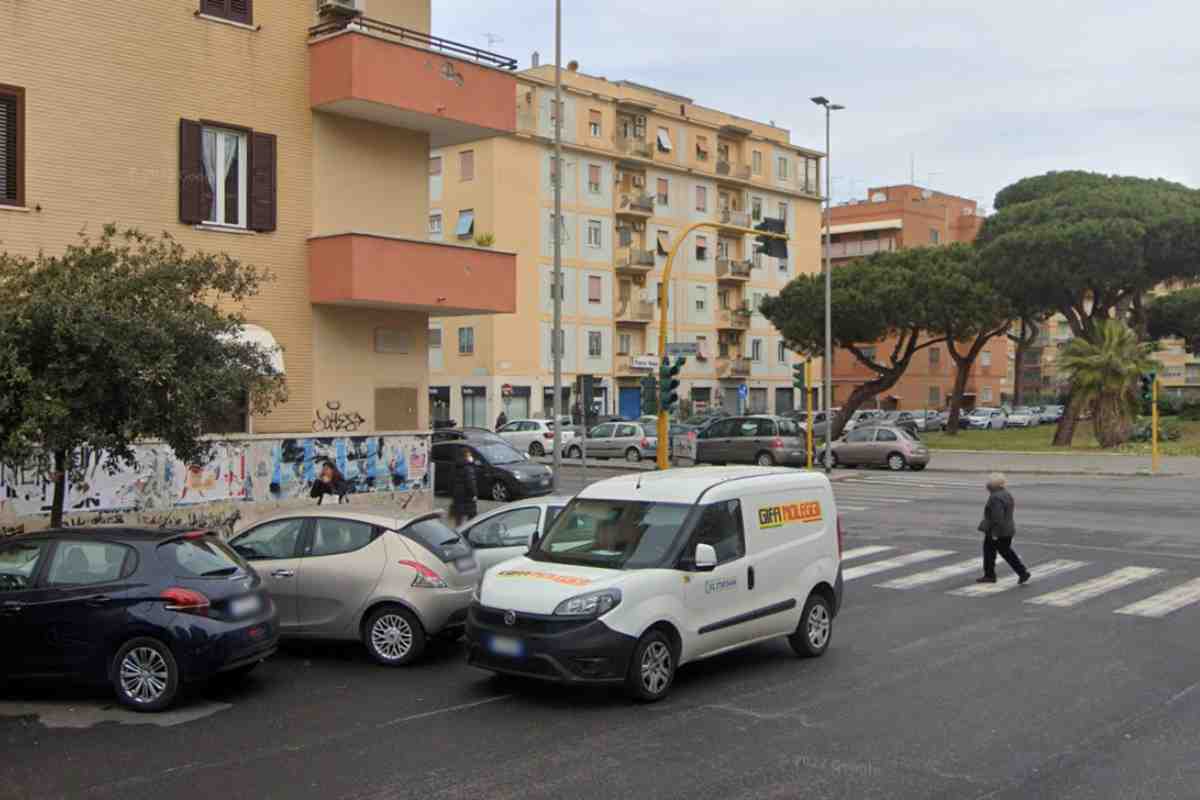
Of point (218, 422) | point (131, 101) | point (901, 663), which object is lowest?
point (901, 663)

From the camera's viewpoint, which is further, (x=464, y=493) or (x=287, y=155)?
(x=464, y=493)

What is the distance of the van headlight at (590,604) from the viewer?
8867mm

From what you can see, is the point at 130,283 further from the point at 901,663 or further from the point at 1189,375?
the point at 1189,375

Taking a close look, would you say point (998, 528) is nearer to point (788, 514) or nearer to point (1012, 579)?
point (1012, 579)

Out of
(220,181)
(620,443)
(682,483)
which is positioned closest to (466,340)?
(620,443)

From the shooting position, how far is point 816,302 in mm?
56188

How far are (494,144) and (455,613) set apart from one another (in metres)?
49.3

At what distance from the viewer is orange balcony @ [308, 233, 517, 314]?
18906 mm

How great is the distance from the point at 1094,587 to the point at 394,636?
371 inches

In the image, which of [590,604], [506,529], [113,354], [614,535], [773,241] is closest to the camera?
[590,604]

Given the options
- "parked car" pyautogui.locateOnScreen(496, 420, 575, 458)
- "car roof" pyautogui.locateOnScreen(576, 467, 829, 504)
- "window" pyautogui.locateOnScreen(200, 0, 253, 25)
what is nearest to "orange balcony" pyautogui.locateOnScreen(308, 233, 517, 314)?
"window" pyautogui.locateOnScreen(200, 0, 253, 25)

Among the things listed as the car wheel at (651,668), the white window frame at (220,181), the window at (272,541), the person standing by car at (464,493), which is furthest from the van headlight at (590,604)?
the white window frame at (220,181)

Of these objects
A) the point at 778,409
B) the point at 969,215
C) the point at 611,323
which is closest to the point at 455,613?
the point at 611,323

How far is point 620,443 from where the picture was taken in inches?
1662
